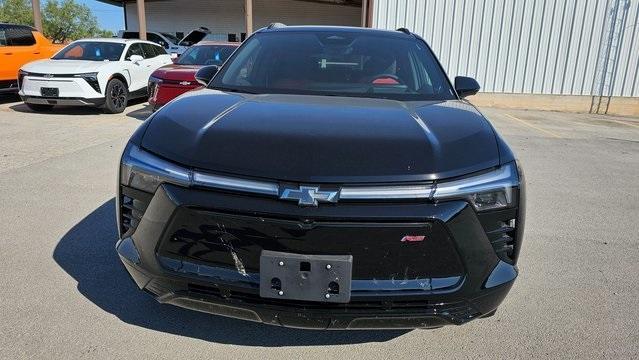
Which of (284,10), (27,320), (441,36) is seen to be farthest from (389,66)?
(284,10)

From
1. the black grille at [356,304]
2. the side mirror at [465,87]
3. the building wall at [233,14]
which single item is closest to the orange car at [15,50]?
the side mirror at [465,87]

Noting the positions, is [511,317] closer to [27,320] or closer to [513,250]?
[513,250]

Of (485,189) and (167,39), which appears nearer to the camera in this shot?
(485,189)

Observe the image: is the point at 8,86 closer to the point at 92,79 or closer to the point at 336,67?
the point at 92,79

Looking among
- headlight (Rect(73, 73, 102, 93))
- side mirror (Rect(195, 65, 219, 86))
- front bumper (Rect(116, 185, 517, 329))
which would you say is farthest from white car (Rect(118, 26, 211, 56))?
front bumper (Rect(116, 185, 517, 329))

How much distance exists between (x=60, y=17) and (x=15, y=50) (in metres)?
39.1

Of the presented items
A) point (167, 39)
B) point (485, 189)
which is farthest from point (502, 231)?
point (167, 39)

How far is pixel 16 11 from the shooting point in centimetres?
3894

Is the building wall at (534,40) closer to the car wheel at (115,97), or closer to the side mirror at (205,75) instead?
the car wheel at (115,97)

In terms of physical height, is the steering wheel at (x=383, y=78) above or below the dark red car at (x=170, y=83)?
above

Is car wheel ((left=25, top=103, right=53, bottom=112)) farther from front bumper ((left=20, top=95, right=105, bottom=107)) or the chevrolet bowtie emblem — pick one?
the chevrolet bowtie emblem

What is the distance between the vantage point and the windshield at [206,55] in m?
9.66

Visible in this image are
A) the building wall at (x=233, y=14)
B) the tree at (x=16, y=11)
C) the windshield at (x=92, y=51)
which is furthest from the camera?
the tree at (x=16, y=11)

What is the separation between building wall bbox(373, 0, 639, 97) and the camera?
13.0 meters
